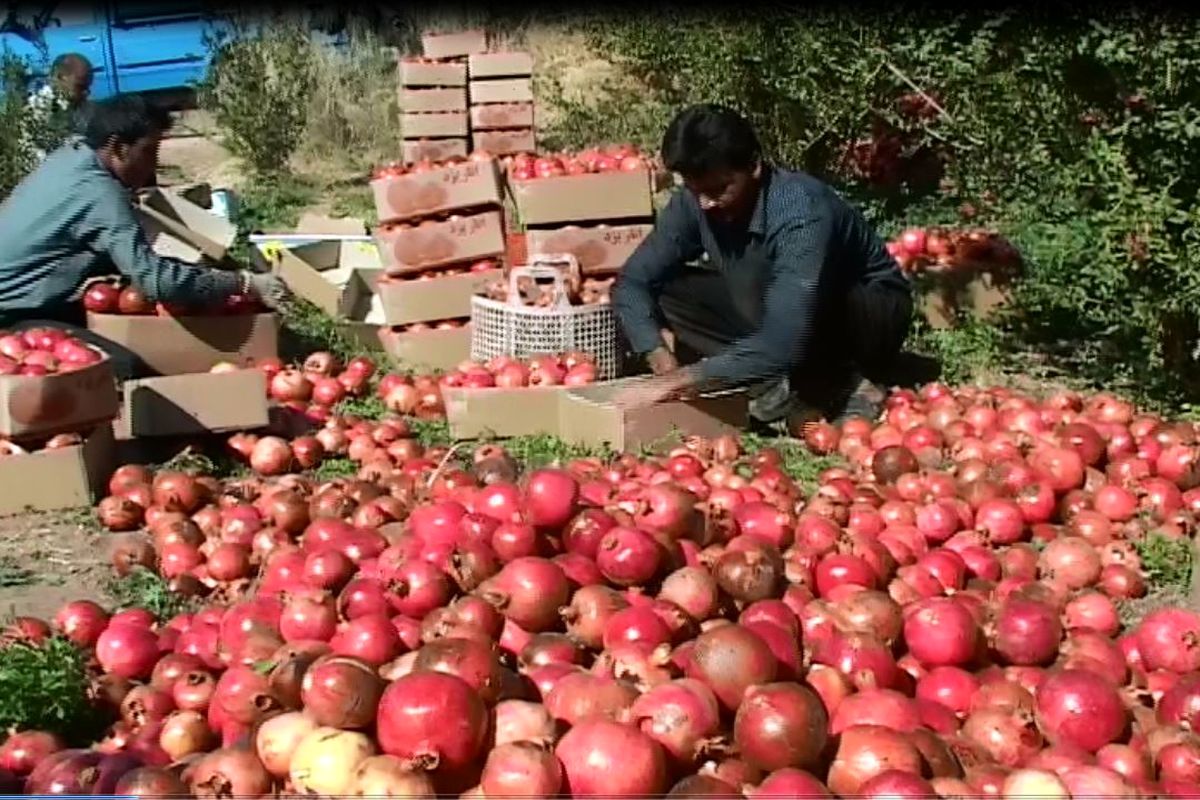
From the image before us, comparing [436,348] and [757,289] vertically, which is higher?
[757,289]

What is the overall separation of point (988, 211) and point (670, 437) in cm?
326

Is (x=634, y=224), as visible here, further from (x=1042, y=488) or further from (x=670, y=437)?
(x=1042, y=488)

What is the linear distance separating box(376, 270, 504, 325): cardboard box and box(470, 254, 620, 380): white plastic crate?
0.75m

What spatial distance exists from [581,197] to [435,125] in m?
4.17

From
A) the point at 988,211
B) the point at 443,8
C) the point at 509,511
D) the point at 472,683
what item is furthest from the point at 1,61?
the point at 472,683

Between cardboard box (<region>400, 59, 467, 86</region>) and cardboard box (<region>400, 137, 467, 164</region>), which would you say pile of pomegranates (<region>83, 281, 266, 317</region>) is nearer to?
cardboard box (<region>400, 137, 467, 164</region>)

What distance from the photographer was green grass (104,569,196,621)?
4.29 metres

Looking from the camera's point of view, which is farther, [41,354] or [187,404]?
[187,404]

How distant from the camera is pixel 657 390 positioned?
585 centimetres

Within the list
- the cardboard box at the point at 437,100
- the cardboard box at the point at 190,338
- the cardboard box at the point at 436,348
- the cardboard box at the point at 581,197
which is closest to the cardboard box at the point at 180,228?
the cardboard box at the point at 190,338

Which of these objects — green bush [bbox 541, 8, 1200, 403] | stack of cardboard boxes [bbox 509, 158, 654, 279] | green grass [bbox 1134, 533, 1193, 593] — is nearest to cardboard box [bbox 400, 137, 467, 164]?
green bush [bbox 541, 8, 1200, 403]

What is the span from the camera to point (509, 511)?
12.4 ft

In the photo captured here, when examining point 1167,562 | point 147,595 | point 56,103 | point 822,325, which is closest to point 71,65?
point 56,103

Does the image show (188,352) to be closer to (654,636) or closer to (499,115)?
(654,636)
